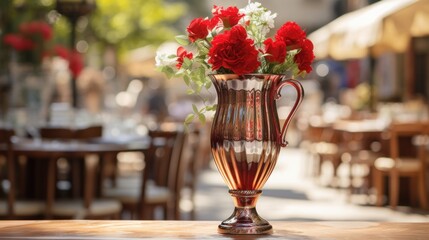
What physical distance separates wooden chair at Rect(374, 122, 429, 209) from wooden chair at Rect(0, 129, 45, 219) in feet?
17.3

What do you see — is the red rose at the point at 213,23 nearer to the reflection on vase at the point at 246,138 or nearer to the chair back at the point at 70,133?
the reflection on vase at the point at 246,138

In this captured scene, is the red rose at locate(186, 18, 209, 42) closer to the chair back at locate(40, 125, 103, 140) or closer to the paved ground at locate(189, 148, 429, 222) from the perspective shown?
the chair back at locate(40, 125, 103, 140)

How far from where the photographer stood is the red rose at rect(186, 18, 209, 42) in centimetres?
335

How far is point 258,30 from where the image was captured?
11.1 ft

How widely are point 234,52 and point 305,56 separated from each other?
0.96ft

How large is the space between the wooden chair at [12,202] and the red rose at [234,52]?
13.4 feet


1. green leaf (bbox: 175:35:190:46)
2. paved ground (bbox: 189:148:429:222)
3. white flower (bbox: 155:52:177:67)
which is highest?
green leaf (bbox: 175:35:190:46)

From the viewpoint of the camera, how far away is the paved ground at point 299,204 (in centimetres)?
1117

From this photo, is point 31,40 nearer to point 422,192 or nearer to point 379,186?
point 379,186

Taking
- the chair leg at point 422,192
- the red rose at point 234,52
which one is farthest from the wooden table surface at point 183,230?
the chair leg at point 422,192

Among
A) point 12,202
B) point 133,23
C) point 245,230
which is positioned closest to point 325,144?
point 12,202

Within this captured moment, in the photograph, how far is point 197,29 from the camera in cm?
335

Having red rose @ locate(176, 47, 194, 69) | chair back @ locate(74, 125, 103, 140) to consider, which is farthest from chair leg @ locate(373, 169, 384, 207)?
red rose @ locate(176, 47, 194, 69)

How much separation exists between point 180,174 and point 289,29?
5152 millimetres
